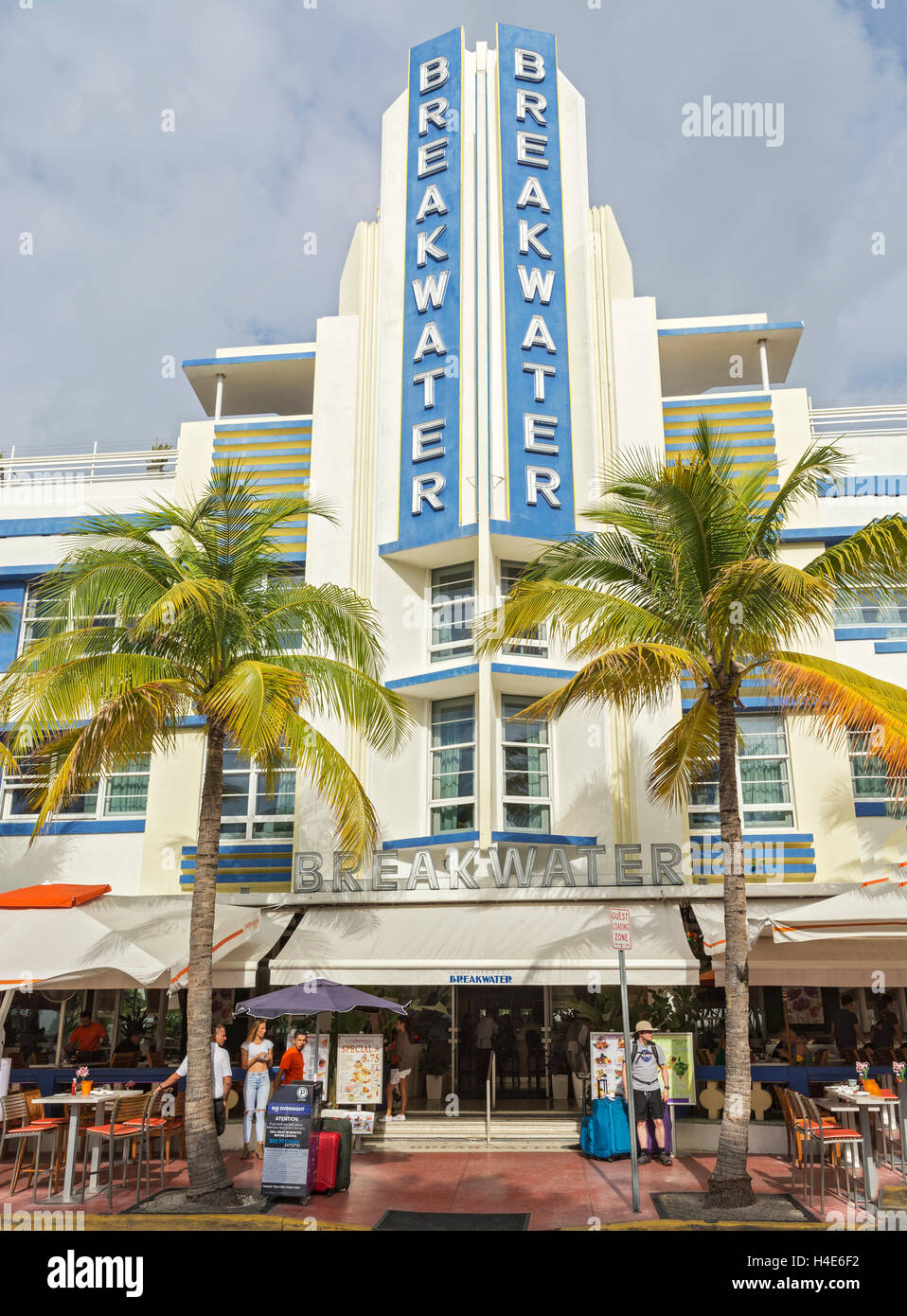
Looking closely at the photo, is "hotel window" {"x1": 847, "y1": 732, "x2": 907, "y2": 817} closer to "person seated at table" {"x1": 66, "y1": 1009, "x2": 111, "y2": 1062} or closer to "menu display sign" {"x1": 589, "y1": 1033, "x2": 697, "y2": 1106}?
"menu display sign" {"x1": 589, "y1": 1033, "x2": 697, "y2": 1106}

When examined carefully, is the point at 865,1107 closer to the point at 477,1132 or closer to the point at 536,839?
the point at 477,1132

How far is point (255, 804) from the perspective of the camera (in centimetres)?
2094

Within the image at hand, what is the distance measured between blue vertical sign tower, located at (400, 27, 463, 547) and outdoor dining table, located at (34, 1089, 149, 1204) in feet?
36.1

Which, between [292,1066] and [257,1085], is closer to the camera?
[292,1066]

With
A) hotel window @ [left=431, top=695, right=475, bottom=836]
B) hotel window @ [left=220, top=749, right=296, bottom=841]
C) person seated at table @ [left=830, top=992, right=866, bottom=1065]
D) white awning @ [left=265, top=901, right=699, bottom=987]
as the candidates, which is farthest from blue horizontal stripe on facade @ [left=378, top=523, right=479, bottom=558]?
person seated at table @ [left=830, top=992, right=866, bottom=1065]

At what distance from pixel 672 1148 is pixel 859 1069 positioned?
9.11 feet

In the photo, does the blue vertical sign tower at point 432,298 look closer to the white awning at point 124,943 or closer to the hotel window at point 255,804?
the hotel window at point 255,804

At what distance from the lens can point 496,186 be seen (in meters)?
22.5

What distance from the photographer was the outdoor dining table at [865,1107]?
12172 mm

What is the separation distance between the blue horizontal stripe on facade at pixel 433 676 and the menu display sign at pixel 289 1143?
8.27 m

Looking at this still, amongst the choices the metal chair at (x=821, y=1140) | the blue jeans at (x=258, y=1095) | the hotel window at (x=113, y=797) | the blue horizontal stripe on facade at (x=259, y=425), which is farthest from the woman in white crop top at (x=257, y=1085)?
the blue horizontal stripe on facade at (x=259, y=425)

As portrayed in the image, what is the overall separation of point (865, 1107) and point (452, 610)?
38.3ft

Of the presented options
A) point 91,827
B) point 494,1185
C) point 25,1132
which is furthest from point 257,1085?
point 91,827

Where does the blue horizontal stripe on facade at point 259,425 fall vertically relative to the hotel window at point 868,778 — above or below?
above
